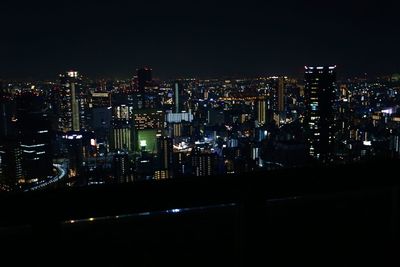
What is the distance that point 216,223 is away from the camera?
211 centimetres

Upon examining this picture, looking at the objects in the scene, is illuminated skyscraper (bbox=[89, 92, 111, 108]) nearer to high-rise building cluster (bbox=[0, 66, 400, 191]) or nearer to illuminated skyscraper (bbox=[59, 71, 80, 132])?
high-rise building cluster (bbox=[0, 66, 400, 191])

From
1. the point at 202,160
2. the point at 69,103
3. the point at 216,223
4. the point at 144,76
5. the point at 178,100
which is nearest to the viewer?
the point at 216,223

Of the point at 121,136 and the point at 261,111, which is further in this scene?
the point at 261,111

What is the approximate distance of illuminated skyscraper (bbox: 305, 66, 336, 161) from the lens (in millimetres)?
29031

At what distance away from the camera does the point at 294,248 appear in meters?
1.98

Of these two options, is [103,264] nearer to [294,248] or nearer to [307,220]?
[294,248]

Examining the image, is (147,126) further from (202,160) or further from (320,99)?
(202,160)

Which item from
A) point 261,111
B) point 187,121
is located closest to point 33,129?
point 187,121

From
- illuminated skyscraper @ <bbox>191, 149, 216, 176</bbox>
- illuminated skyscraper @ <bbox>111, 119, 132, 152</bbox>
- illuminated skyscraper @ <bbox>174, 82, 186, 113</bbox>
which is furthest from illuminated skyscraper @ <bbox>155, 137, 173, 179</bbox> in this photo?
illuminated skyscraper @ <bbox>174, 82, 186, 113</bbox>

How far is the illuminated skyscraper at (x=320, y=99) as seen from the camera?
29.0 metres

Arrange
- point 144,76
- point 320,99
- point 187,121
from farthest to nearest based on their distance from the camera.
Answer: point 144,76, point 187,121, point 320,99

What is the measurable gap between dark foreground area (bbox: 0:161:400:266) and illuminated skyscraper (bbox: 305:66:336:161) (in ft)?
86.1

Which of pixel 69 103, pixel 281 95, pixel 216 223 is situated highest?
pixel 281 95

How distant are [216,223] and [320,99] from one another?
101ft
